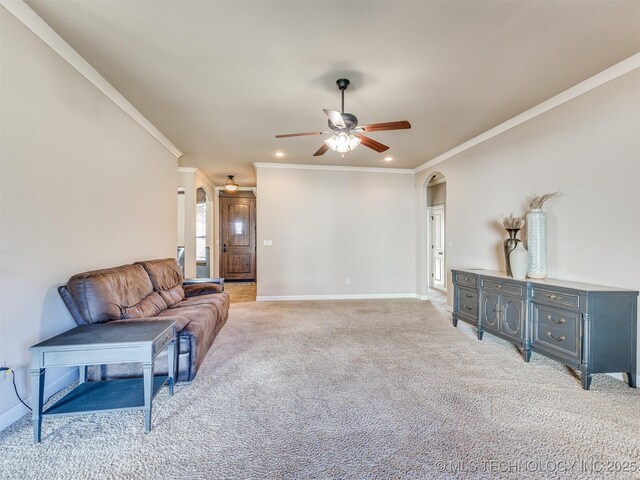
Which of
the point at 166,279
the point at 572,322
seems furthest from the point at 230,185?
the point at 572,322

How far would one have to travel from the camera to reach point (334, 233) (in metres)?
5.88

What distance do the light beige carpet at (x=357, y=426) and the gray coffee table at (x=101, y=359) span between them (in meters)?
0.15

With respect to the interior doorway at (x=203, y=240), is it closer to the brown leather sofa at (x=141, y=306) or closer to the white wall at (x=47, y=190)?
the brown leather sofa at (x=141, y=306)

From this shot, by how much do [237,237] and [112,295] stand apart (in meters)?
6.23

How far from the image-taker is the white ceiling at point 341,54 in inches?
74.9

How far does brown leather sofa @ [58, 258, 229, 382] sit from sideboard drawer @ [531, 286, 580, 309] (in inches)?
127

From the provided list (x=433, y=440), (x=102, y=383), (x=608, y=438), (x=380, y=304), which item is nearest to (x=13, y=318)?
(x=102, y=383)

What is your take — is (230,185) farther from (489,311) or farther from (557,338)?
(557,338)

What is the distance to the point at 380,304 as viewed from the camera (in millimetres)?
5414

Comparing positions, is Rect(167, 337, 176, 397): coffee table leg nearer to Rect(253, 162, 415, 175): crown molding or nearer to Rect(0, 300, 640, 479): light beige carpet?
Rect(0, 300, 640, 479): light beige carpet

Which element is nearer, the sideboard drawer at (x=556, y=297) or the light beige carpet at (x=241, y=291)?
the sideboard drawer at (x=556, y=297)

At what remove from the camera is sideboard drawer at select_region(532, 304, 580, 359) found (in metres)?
2.48

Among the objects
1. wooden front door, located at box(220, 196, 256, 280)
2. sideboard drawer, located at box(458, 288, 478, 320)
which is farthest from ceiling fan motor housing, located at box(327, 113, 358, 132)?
wooden front door, located at box(220, 196, 256, 280)

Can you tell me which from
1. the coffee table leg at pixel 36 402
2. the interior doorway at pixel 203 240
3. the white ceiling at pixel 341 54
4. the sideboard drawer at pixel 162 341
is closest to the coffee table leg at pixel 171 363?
the sideboard drawer at pixel 162 341
